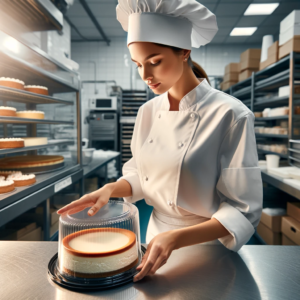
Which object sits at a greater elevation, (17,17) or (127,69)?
(127,69)

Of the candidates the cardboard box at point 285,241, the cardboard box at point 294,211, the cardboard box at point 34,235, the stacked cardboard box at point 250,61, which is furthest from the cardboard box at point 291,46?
the cardboard box at point 34,235

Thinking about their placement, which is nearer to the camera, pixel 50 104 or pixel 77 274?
pixel 77 274

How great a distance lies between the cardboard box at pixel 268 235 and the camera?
254cm

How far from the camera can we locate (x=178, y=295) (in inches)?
23.2

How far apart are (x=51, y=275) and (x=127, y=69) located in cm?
651

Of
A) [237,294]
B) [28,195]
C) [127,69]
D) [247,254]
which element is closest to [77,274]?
[237,294]

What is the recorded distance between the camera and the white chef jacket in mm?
832

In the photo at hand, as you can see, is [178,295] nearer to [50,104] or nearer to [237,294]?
[237,294]

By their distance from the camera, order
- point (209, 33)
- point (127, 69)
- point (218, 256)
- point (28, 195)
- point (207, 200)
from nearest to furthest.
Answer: point (218, 256)
point (207, 200)
point (209, 33)
point (28, 195)
point (127, 69)

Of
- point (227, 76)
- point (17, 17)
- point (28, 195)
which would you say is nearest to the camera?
point (28, 195)

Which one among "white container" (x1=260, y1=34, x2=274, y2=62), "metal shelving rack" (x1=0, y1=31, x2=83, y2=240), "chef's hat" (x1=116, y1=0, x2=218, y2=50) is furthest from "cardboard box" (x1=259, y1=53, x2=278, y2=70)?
"chef's hat" (x1=116, y1=0, x2=218, y2=50)

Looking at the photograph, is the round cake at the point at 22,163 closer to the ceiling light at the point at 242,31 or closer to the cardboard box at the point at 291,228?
the cardboard box at the point at 291,228

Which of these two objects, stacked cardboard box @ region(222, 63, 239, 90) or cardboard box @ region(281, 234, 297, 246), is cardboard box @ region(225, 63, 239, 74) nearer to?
stacked cardboard box @ region(222, 63, 239, 90)

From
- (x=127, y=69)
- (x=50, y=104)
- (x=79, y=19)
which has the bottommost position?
(x=50, y=104)
